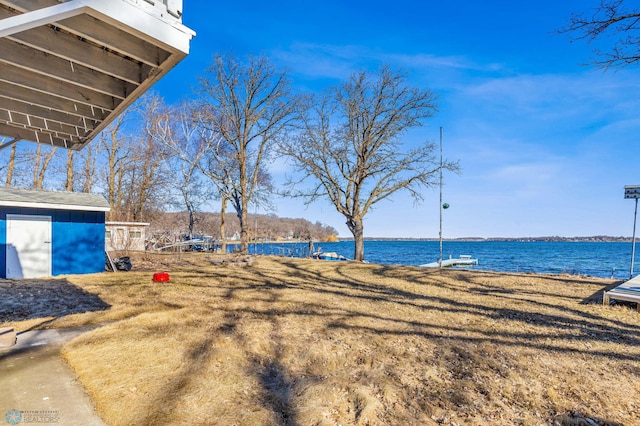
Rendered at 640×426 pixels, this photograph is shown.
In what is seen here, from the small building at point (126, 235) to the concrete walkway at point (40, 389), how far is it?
1387 cm

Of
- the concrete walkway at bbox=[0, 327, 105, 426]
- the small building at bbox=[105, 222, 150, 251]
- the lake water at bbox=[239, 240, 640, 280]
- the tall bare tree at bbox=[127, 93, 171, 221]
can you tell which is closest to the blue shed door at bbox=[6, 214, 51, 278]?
the small building at bbox=[105, 222, 150, 251]

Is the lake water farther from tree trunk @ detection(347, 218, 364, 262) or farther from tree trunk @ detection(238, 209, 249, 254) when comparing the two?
tree trunk @ detection(347, 218, 364, 262)

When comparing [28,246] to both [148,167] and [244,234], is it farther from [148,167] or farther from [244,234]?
[148,167]

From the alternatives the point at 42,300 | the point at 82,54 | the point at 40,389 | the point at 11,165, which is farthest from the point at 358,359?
the point at 11,165

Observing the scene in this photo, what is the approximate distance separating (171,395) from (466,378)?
3174 millimetres

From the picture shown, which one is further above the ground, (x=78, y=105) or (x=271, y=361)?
(x=78, y=105)

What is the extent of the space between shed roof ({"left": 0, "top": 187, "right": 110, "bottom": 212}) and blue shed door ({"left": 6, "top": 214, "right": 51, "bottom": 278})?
508 millimetres

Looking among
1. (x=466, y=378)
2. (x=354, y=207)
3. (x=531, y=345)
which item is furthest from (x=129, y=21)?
(x=354, y=207)

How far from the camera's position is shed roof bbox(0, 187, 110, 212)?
10281 mm

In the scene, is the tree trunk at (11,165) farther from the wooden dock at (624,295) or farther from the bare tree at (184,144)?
the wooden dock at (624,295)

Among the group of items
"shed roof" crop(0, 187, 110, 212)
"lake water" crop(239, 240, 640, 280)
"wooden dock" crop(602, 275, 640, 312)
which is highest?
"shed roof" crop(0, 187, 110, 212)

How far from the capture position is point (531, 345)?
485 cm

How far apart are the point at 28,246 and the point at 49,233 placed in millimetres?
643

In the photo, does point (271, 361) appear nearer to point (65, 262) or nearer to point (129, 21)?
point (129, 21)
